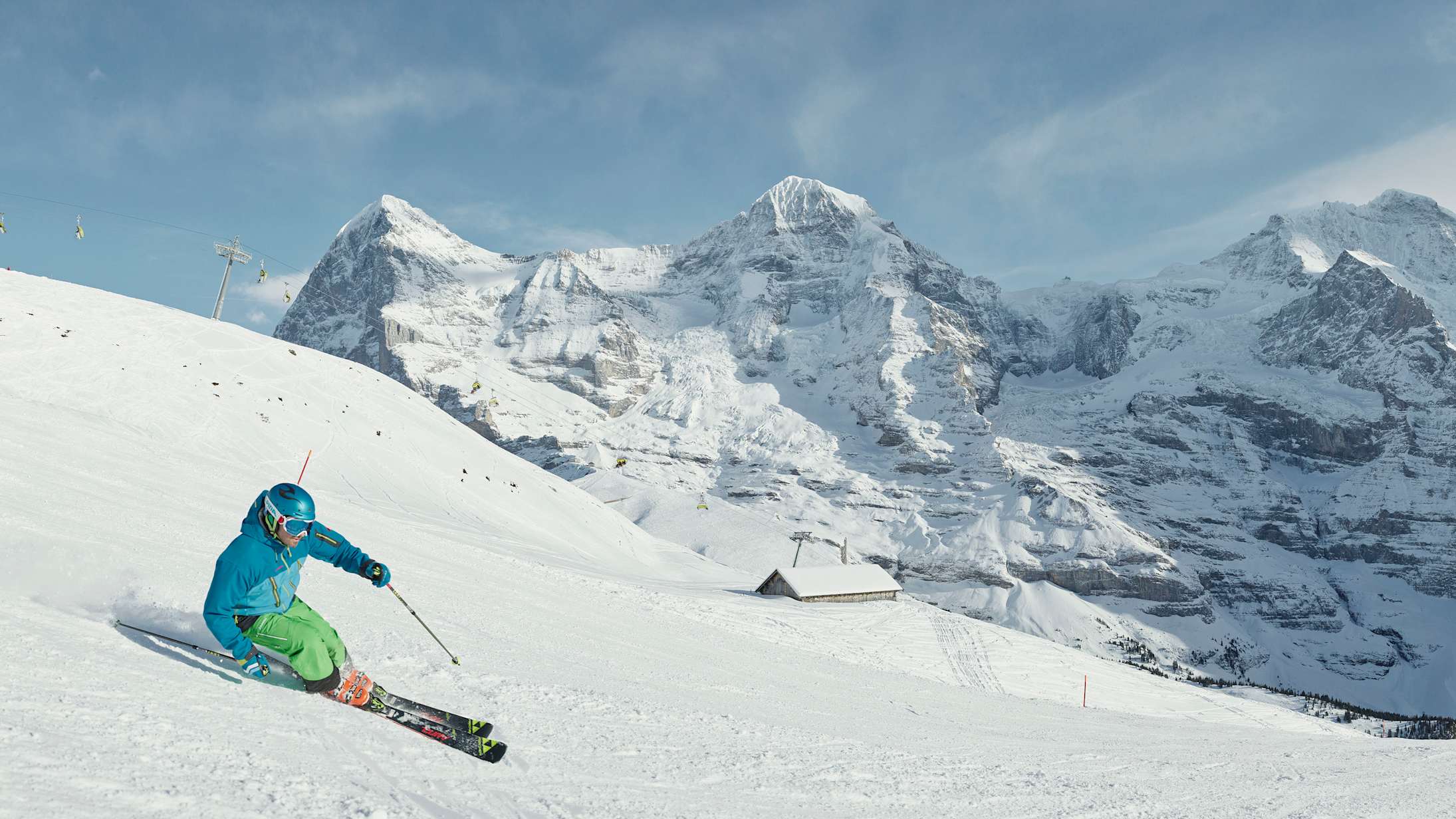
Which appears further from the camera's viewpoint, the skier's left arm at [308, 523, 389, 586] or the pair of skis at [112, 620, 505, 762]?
the skier's left arm at [308, 523, 389, 586]

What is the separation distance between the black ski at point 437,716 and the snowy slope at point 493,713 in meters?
0.24

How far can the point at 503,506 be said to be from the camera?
39.2m

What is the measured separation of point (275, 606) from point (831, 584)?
45.0 m

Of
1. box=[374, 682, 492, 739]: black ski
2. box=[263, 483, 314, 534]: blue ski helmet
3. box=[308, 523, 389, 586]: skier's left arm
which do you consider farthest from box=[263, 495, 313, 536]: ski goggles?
box=[374, 682, 492, 739]: black ski

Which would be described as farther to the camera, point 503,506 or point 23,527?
point 503,506

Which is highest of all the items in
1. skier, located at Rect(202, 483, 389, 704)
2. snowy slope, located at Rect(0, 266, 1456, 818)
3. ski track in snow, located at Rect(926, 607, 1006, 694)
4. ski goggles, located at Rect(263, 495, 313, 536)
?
ski goggles, located at Rect(263, 495, 313, 536)

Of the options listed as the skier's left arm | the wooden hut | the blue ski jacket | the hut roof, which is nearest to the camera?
the blue ski jacket

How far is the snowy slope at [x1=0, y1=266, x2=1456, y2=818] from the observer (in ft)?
14.9

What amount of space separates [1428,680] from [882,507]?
115742 mm

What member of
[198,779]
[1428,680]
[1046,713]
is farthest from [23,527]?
[1428,680]

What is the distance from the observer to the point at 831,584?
49.1 metres

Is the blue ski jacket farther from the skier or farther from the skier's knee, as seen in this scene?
the skier's knee

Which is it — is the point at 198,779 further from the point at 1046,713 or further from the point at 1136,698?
the point at 1136,698

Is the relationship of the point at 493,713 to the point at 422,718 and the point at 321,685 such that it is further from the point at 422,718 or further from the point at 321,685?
the point at 321,685
